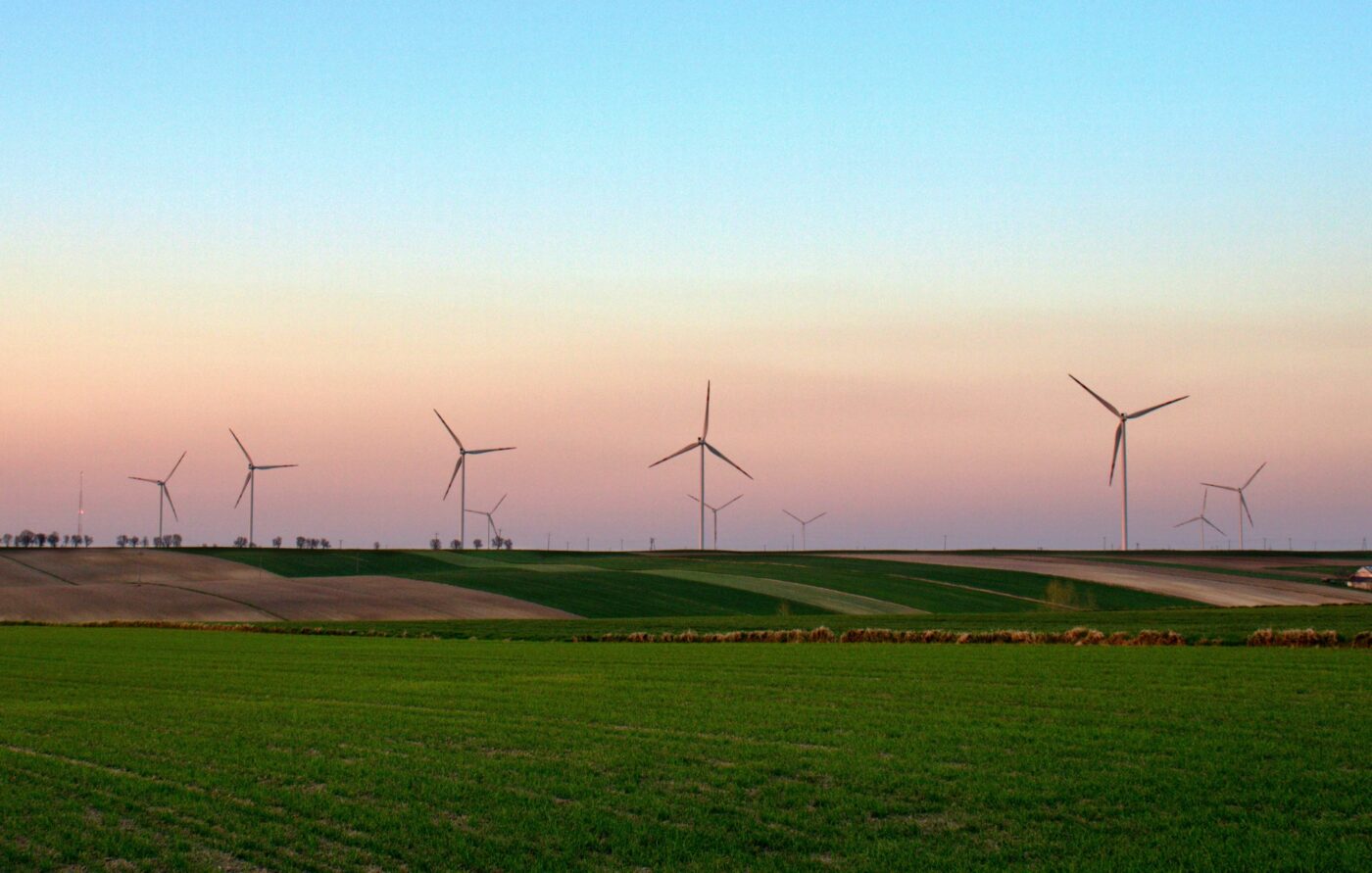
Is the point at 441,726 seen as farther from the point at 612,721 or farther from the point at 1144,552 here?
the point at 1144,552

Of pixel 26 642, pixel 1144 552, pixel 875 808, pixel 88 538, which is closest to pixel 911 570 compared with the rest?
pixel 1144 552

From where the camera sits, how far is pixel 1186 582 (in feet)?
309

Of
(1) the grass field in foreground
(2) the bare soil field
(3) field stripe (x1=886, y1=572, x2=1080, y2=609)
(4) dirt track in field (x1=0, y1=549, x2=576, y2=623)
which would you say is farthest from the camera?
(2) the bare soil field

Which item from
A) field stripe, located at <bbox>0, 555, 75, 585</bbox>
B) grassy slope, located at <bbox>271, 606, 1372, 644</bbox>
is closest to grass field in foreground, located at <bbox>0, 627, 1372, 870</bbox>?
grassy slope, located at <bbox>271, 606, 1372, 644</bbox>

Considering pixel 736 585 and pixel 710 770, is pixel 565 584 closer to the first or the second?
pixel 736 585

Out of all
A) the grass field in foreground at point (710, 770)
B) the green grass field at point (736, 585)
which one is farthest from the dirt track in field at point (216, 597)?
the grass field in foreground at point (710, 770)

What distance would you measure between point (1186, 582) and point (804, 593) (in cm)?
3194

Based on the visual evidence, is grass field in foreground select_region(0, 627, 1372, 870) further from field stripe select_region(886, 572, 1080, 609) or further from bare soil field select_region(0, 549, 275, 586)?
bare soil field select_region(0, 549, 275, 586)

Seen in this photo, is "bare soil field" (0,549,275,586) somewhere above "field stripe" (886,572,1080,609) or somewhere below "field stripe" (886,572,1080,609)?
above

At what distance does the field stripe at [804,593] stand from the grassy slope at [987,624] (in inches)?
687

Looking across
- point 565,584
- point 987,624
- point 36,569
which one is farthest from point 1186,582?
point 36,569

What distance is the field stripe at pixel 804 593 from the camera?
250 ft

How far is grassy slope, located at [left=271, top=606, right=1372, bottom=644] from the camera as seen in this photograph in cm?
4304

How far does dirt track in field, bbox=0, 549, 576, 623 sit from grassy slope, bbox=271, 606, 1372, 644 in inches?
464
